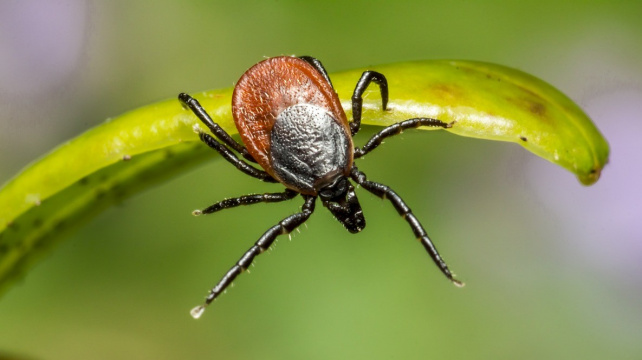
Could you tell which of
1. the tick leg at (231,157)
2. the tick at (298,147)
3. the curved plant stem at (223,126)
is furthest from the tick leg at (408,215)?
the curved plant stem at (223,126)

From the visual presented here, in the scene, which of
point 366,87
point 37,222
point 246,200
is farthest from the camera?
point 246,200

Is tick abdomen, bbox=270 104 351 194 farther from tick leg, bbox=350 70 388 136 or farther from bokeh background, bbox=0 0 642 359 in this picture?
bokeh background, bbox=0 0 642 359

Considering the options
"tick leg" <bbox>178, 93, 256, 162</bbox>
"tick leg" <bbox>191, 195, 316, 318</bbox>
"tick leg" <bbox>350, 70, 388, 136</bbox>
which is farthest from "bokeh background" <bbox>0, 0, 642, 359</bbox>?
"tick leg" <bbox>350, 70, 388, 136</bbox>

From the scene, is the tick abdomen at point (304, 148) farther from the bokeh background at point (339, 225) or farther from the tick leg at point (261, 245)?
the bokeh background at point (339, 225)

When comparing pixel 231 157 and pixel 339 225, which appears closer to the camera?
pixel 231 157

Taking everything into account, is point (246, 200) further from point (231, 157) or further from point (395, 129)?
point (395, 129)

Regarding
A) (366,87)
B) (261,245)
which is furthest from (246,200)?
(366,87)

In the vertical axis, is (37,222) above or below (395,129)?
above
